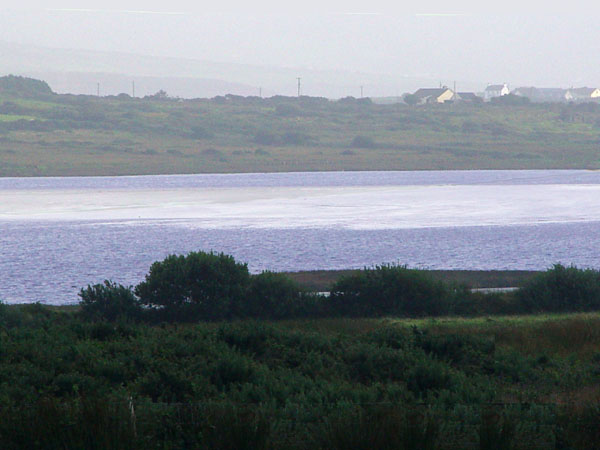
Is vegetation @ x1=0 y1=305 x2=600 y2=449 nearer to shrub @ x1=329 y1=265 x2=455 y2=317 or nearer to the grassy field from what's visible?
shrub @ x1=329 y1=265 x2=455 y2=317

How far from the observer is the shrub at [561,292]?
35.7 m

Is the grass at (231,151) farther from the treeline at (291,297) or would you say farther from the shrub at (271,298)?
the shrub at (271,298)

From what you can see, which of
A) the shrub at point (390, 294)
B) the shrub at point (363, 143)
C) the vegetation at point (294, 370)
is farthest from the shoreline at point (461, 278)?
the shrub at point (363, 143)

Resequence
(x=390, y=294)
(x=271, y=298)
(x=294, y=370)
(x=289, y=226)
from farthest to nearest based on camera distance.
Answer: (x=289, y=226), (x=390, y=294), (x=271, y=298), (x=294, y=370)

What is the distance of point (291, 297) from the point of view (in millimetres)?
34688

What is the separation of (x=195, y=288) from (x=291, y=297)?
11.7ft

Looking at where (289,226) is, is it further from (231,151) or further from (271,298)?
(231,151)

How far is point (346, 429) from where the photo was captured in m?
11.4

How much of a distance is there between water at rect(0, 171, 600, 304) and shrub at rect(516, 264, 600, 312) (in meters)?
22.1

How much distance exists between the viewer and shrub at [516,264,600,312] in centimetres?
3569

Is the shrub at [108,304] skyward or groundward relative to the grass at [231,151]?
groundward

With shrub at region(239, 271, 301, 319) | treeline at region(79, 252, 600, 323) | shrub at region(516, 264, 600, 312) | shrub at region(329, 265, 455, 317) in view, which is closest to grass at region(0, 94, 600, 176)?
treeline at region(79, 252, 600, 323)

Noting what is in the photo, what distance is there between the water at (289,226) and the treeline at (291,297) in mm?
14188

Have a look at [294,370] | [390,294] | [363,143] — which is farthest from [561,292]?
[363,143]
